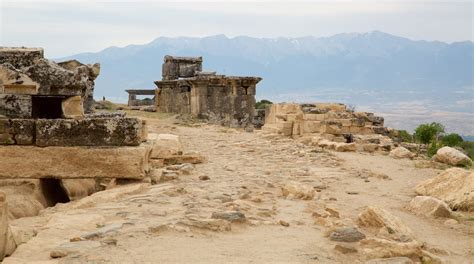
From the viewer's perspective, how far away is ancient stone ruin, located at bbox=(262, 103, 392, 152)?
16375 mm

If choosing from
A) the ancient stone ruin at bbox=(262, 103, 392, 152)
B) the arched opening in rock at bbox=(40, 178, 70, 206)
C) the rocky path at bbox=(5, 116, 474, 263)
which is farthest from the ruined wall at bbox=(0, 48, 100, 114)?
the ancient stone ruin at bbox=(262, 103, 392, 152)

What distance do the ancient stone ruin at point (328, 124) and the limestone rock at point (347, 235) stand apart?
10.1m

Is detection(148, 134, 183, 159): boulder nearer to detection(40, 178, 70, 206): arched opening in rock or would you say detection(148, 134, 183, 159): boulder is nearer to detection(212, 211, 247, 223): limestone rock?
detection(40, 178, 70, 206): arched opening in rock

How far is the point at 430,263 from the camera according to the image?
14.7ft

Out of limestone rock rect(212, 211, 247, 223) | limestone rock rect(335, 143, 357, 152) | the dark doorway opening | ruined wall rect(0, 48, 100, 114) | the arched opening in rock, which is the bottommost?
the arched opening in rock

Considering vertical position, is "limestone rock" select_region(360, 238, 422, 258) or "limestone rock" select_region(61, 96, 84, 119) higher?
"limestone rock" select_region(61, 96, 84, 119)

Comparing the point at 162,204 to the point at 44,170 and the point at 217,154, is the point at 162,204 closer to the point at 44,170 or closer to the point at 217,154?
the point at 44,170

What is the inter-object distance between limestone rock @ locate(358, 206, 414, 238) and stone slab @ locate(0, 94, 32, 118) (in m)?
4.45

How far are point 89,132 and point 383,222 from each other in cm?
394

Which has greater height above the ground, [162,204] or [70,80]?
[70,80]

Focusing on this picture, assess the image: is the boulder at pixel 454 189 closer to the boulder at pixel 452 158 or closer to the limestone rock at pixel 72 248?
the boulder at pixel 452 158

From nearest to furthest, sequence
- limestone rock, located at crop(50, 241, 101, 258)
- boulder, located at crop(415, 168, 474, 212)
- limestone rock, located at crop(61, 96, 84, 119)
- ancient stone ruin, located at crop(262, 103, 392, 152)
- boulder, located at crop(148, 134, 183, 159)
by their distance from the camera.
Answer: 1. limestone rock, located at crop(50, 241, 101, 258)
2. boulder, located at crop(415, 168, 474, 212)
3. limestone rock, located at crop(61, 96, 84, 119)
4. boulder, located at crop(148, 134, 183, 159)
5. ancient stone ruin, located at crop(262, 103, 392, 152)

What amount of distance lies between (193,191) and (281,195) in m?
1.08

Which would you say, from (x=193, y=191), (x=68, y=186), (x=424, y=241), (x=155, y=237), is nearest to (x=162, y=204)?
(x=193, y=191)
